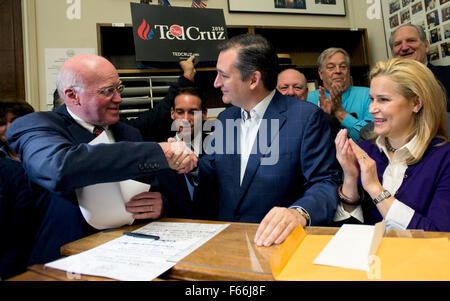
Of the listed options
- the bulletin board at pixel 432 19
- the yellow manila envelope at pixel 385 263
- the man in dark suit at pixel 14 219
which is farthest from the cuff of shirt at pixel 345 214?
the bulletin board at pixel 432 19

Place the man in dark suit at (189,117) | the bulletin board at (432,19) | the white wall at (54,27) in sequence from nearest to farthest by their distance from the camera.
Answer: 1. the man in dark suit at (189,117)
2. the bulletin board at (432,19)
3. the white wall at (54,27)

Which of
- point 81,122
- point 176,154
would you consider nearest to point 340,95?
point 176,154

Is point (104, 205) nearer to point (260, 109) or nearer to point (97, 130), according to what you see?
point (97, 130)

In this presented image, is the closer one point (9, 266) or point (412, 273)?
point (412, 273)

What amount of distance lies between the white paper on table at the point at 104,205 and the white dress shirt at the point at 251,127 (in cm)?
58

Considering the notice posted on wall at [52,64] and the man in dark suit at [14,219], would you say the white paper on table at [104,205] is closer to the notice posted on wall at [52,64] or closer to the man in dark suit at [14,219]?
the man in dark suit at [14,219]

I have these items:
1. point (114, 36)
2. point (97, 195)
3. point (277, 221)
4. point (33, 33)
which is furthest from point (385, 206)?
point (33, 33)

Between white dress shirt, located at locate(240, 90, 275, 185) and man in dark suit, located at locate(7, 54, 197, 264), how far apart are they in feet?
1.29

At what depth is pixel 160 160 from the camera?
0.97 metres

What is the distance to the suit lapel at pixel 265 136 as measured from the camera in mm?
Answer: 1314

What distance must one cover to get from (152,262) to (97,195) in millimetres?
361

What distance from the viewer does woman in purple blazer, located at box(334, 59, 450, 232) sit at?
105cm

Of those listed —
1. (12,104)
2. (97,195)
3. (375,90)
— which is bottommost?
(97,195)
